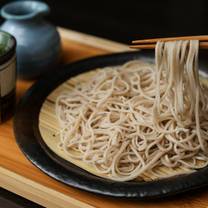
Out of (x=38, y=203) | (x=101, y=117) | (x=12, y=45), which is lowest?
(x=38, y=203)

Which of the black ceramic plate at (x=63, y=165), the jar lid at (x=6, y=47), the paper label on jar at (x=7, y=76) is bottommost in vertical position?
the black ceramic plate at (x=63, y=165)

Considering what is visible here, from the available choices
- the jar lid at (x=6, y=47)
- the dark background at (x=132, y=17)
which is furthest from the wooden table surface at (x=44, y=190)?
the dark background at (x=132, y=17)

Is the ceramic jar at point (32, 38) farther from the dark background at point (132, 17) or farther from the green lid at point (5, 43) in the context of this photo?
the dark background at point (132, 17)

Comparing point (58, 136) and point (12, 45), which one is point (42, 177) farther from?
point (12, 45)

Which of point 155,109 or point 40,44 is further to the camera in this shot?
point 40,44

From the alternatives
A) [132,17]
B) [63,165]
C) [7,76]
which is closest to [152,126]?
[63,165]

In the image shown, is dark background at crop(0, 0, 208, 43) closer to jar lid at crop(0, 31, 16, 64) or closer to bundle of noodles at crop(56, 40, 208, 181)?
bundle of noodles at crop(56, 40, 208, 181)

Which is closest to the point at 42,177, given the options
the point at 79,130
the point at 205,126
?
the point at 79,130

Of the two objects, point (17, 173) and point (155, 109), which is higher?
point (155, 109)
